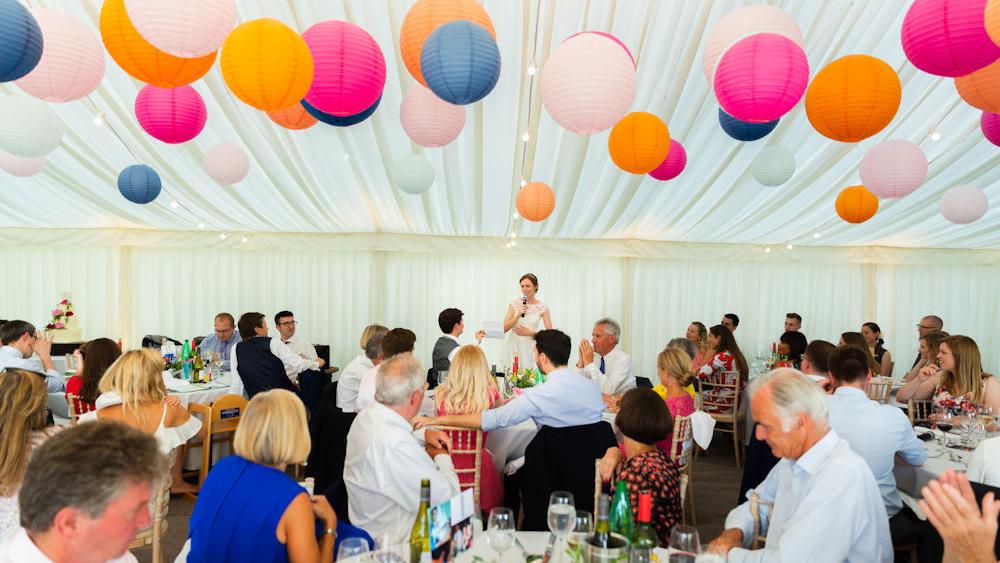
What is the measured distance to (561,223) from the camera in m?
8.80

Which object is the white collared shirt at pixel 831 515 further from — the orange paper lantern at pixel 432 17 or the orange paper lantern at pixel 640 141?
the orange paper lantern at pixel 432 17

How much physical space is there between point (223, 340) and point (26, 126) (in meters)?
4.00

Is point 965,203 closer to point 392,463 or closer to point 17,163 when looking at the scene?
point 392,463

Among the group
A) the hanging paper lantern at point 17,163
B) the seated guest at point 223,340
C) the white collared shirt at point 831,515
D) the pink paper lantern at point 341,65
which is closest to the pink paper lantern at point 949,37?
the white collared shirt at point 831,515

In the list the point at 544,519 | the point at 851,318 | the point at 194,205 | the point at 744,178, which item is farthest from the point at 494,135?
the point at 851,318

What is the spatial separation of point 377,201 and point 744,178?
13.4 feet

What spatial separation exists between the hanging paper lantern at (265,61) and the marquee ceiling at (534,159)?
49.9 inches

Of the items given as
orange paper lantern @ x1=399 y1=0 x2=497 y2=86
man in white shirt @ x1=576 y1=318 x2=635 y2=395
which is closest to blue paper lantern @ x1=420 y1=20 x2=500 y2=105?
orange paper lantern @ x1=399 y1=0 x2=497 y2=86

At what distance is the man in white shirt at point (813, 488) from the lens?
2.01 meters

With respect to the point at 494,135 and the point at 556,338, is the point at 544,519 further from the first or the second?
the point at 494,135

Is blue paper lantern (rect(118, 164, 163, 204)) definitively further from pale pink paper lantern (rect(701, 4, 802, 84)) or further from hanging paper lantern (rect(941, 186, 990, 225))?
hanging paper lantern (rect(941, 186, 990, 225))

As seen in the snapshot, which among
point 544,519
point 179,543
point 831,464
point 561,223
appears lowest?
point 179,543

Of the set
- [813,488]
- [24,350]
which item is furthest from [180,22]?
[24,350]

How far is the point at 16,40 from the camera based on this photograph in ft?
7.73
